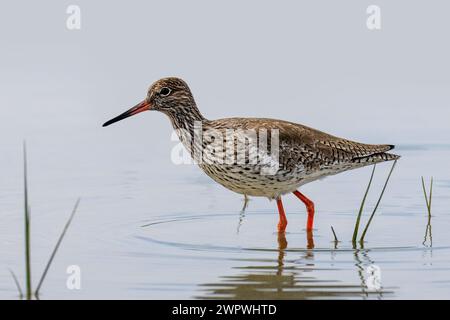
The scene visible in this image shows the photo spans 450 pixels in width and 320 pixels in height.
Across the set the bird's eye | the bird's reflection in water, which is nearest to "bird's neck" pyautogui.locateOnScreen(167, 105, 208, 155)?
the bird's eye

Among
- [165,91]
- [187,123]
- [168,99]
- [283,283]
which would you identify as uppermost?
[165,91]

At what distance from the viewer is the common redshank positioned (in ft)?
41.2

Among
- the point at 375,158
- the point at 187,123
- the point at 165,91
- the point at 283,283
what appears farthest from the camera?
the point at 375,158

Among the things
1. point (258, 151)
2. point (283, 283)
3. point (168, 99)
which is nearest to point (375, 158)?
point (258, 151)

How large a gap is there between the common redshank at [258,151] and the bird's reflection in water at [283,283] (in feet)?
4.71

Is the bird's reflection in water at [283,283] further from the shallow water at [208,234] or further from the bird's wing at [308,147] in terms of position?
the bird's wing at [308,147]

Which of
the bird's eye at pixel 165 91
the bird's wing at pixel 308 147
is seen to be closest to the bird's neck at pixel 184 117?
the bird's eye at pixel 165 91

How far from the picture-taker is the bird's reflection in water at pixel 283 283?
9977 millimetres

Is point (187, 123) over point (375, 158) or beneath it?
over

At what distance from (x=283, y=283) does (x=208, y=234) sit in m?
2.54

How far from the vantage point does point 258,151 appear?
12.7 metres

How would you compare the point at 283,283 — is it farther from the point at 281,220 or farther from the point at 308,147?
the point at 308,147

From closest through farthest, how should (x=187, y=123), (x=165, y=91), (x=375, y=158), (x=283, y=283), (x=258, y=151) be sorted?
(x=283, y=283) < (x=258, y=151) < (x=187, y=123) < (x=165, y=91) < (x=375, y=158)
